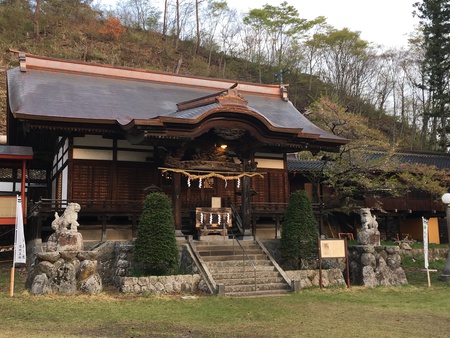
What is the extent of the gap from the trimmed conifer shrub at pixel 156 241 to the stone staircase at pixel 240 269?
3.63 feet

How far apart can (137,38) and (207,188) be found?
3861cm

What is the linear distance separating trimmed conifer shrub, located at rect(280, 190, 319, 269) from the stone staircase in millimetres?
747

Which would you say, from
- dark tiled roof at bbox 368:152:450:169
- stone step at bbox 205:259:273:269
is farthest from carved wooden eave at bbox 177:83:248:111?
dark tiled roof at bbox 368:152:450:169

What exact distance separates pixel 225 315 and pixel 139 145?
835cm

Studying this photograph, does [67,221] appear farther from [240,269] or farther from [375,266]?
[375,266]

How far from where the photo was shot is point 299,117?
20.2 m

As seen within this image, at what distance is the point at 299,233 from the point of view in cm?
1362

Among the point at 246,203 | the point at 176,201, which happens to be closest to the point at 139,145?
the point at 176,201

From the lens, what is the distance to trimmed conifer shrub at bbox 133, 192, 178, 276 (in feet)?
38.7

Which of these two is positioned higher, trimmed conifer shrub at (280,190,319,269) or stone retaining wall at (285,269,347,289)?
trimmed conifer shrub at (280,190,319,269)

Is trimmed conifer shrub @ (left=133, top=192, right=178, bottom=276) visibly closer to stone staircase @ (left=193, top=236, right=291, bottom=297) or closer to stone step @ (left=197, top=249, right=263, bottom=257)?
stone staircase @ (left=193, top=236, right=291, bottom=297)

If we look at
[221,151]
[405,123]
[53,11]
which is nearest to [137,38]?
[53,11]

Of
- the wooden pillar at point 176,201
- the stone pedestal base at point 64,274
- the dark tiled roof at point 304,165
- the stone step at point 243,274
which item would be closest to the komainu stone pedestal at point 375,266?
the stone step at point 243,274

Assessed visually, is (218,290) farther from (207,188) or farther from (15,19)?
(15,19)
